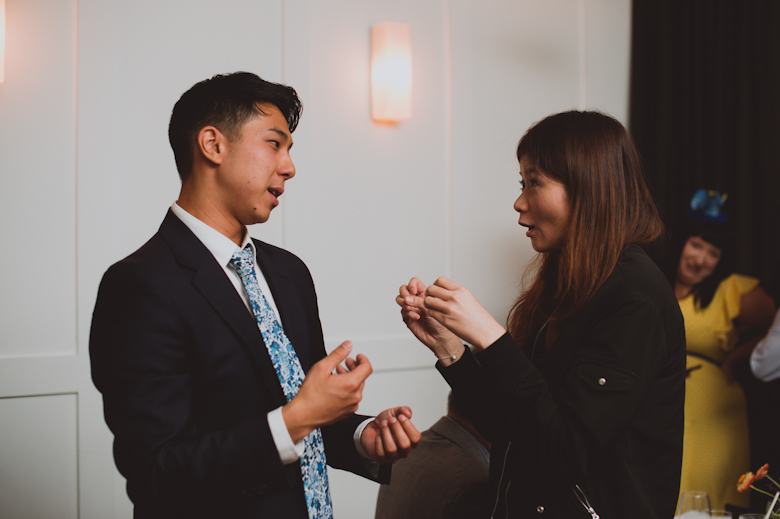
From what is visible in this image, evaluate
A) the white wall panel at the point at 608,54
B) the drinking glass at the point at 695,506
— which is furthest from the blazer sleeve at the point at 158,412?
the white wall panel at the point at 608,54

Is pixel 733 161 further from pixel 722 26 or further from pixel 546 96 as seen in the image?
pixel 546 96

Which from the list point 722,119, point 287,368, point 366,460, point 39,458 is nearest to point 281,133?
point 287,368

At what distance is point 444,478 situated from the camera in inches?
66.9

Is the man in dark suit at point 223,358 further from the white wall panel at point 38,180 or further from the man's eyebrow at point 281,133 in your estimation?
the white wall panel at point 38,180

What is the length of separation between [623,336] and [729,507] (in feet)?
3.72

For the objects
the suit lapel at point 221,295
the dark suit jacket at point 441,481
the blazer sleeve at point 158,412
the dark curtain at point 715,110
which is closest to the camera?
the blazer sleeve at point 158,412

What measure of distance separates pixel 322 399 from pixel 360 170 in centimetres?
196

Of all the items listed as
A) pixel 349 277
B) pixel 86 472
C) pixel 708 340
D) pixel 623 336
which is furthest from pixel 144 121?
pixel 708 340

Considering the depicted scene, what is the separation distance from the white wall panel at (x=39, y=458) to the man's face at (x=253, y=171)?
152cm

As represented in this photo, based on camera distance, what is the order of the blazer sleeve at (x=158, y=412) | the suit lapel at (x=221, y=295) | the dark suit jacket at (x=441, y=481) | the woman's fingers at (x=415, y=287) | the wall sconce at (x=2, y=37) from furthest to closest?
the wall sconce at (x=2, y=37) → the dark suit jacket at (x=441, y=481) → the woman's fingers at (x=415, y=287) → the suit lapel at (x=221, y=295) → the blazer sleeve at (x=158, y=412)

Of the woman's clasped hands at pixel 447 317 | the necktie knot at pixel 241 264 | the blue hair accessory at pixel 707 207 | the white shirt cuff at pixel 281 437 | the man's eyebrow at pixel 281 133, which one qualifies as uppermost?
the man's eyebrow at pixel 281 133

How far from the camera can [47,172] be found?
2303mm

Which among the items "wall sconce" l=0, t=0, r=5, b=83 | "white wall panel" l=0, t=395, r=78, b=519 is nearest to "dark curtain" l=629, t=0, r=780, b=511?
"white wall panel" l=0, t=395, r=78, b=519

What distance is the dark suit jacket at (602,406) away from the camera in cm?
120
